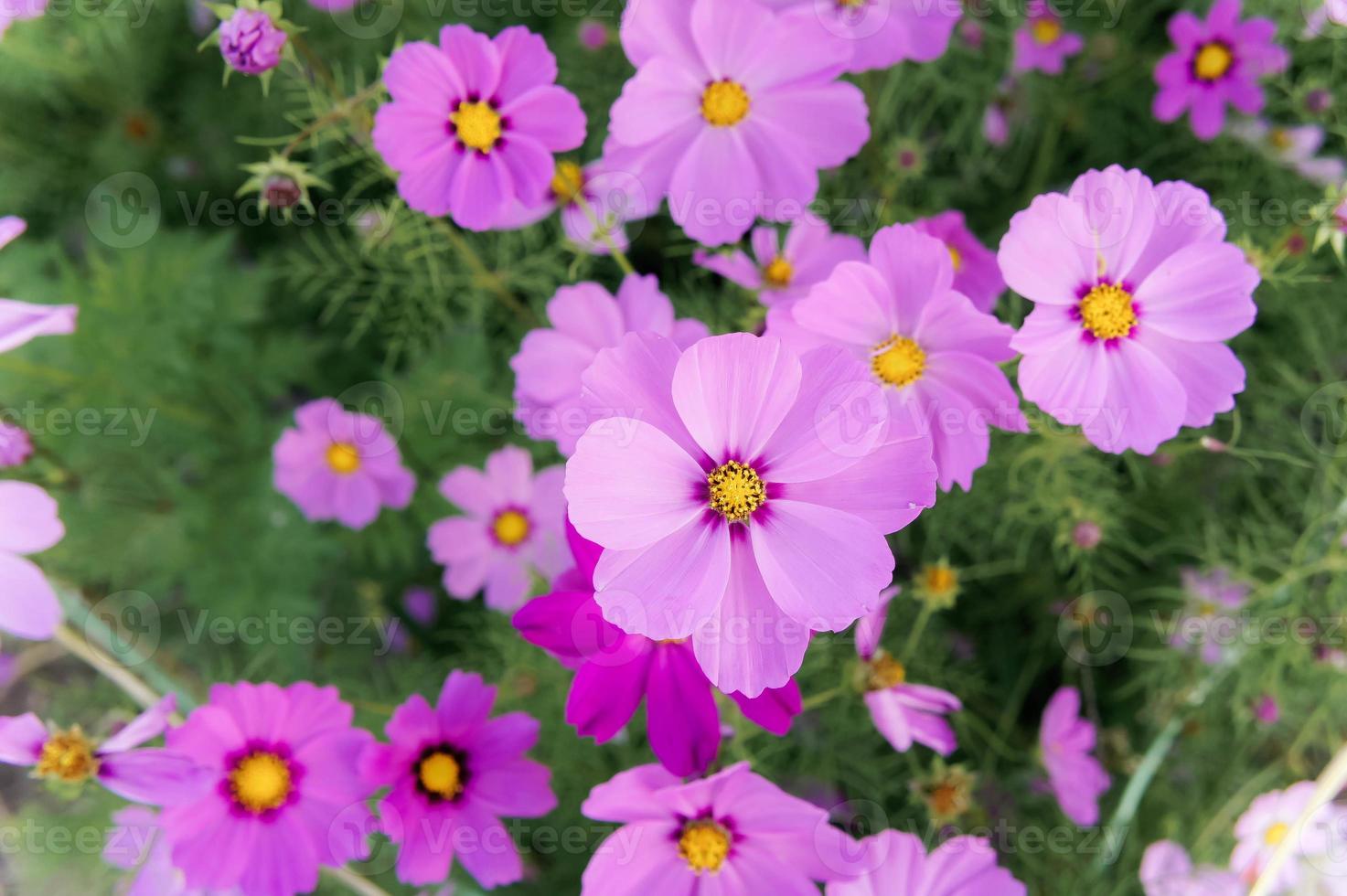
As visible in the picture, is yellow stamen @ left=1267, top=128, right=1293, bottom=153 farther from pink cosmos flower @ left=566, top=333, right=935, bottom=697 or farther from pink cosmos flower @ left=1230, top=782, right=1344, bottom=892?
pink cosmos flower @ left=566, top=333, right=935, bottom=697

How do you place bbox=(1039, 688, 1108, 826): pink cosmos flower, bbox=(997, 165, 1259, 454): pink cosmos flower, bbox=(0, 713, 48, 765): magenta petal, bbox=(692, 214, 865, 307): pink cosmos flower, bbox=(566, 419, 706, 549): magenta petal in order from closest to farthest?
bbox=(566, 419, 706, 549): magenta petal < bbox=(997, 165, 1259, 454): pink cosmos flower < bbox=(0, 713, 48, 765): magenta petal < bbox=(692, 214, 865, 307): pink cosmos flower < bbox=(1039, 688, 1108, 826): pink cosmos flower

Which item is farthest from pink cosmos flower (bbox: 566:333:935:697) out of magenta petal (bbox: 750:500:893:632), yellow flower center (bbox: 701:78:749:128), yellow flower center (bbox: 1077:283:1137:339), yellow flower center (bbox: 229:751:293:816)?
yellow flower center (bbox: 229:751:293:816)

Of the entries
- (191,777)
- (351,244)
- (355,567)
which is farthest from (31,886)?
(351,244)

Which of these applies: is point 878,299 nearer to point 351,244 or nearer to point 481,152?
point 481,152

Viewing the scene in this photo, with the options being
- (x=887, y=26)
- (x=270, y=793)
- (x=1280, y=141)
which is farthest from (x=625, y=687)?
(x=1280, y=141)

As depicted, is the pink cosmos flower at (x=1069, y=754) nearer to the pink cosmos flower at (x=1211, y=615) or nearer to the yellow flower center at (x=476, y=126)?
the pink cosmos flower at (x=1211, y=615)
